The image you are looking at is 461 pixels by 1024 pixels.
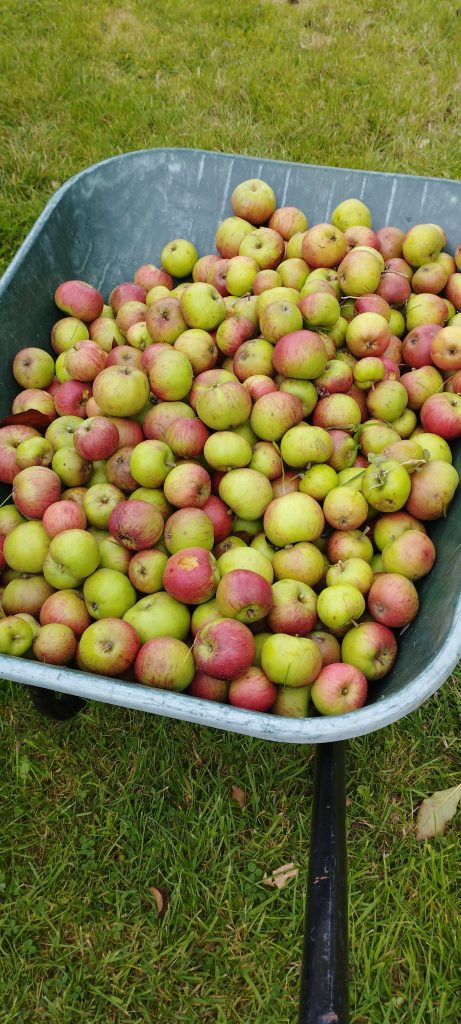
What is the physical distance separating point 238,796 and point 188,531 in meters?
1.13

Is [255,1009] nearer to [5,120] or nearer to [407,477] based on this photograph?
[407,477]

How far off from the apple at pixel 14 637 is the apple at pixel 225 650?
50 cm

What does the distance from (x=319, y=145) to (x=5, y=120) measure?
2.24m

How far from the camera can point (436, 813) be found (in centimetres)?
254

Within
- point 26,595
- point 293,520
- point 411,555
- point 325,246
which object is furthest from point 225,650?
point 325,246

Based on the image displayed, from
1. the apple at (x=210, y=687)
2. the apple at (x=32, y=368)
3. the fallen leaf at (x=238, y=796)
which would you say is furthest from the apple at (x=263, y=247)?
the fallen leaf at (x=238, y=796)

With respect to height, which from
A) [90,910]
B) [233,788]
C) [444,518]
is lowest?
[90,910]

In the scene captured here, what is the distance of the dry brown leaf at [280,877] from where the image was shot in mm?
2453

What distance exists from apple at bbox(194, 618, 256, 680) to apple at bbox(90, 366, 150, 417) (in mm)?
858

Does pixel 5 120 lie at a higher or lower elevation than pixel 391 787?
higher

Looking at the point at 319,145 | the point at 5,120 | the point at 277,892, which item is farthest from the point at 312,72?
the point at 277,892

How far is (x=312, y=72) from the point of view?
17.3 feet

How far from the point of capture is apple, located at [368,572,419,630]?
2.01 metres

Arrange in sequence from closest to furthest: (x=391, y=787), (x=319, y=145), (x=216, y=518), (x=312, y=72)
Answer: (x=216, y=518), (x=391, y=787), (x=319, y=145), (x=312, y=72)
